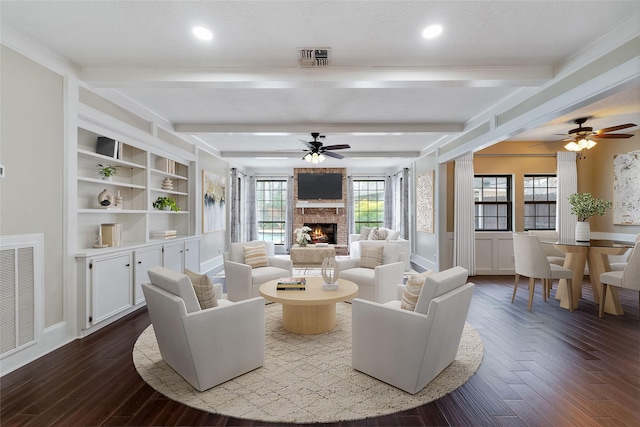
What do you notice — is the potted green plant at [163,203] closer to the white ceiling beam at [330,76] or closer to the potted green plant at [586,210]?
the white ceiling beam at [330,76]

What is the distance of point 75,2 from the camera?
2.21 m

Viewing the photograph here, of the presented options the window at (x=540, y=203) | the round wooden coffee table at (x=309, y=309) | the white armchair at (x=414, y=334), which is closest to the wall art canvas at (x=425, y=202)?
the window at (x=540, y=203)

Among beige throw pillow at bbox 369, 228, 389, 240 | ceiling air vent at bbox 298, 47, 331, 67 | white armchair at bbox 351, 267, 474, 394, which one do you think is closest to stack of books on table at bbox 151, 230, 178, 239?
ceiling air vent at bbox 298, 47, 331, 67

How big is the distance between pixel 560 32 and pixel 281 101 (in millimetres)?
2915

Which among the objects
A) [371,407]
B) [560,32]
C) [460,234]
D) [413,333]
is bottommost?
[371,407]

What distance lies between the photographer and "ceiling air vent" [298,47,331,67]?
2.79 metres

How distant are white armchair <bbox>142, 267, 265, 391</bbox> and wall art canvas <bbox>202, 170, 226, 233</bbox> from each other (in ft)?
13.7

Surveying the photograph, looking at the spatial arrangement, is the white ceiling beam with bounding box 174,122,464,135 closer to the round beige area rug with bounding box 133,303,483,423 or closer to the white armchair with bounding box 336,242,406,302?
the white armchair with bounding box 336,242,406,302

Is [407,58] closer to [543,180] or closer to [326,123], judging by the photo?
[326,123]

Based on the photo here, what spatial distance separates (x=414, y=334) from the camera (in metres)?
2.14

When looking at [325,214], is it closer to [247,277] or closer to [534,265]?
[247,277]

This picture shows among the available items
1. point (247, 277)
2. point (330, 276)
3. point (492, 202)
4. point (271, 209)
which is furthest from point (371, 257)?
point (271, 209)

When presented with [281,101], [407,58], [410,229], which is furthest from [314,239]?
[407,58]

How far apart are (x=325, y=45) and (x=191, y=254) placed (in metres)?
4.20
